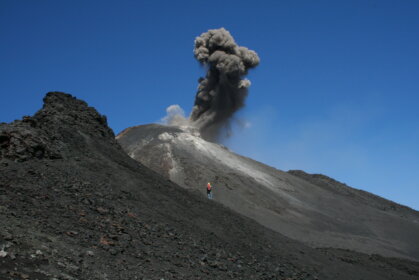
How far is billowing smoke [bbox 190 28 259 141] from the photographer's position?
53.6 m

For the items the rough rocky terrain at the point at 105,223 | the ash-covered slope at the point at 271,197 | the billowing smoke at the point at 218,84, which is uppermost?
the billowing smoke at the point at 218,84

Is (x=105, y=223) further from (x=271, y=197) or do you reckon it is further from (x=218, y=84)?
(x=218, y=84)

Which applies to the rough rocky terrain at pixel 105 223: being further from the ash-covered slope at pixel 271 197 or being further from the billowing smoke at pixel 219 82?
the billowing smoke at pixel 219 82

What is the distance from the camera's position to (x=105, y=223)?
12219mm

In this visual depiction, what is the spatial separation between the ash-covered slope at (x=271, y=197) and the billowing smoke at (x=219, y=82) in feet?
28.6

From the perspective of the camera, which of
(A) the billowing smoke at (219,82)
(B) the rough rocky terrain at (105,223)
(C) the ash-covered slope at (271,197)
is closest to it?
(B) the rough rocky terrain at (105,223)

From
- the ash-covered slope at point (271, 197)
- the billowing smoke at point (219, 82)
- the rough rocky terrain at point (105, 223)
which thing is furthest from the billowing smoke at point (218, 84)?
the rough rocky terrain at point (105, 223)

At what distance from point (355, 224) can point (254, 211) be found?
10.3 meters

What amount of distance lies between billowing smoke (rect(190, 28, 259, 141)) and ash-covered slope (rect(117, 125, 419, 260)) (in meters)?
8.72

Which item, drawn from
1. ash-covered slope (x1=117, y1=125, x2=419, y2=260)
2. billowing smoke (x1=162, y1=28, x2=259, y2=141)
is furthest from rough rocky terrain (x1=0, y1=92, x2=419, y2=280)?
billowing smoke (x1=162, y1=28, x2=259, y2=141)

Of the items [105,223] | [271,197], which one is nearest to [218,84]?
[271,197]

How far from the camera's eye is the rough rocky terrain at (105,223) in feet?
31.8

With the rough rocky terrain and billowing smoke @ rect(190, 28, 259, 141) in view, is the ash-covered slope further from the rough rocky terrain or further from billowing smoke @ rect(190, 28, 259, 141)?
billowing smoke @ rect(190, 28, 259, 141)

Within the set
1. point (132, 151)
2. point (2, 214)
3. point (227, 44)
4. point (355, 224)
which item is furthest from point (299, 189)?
point (2, 214)
